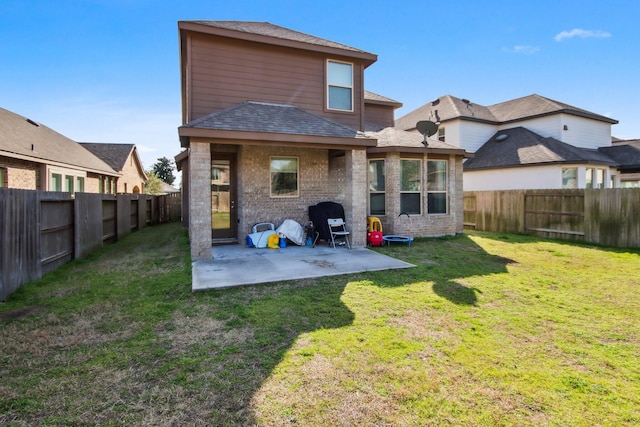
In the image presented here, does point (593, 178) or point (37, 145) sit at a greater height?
point (37, 145)

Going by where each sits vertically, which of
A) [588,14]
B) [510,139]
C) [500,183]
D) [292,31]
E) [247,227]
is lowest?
[247,227]

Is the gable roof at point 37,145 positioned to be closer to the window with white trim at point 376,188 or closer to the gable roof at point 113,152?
the gable roof at point 113,152

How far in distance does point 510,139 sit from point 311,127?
14411mm

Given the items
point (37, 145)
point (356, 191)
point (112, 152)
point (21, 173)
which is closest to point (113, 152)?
point (112, 152)

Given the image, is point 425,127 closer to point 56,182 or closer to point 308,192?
point 308,192

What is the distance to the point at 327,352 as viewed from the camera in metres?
3.20

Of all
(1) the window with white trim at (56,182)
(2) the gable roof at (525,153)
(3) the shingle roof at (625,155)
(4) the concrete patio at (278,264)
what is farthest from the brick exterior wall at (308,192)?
(3) the shingle roof at (625,155)

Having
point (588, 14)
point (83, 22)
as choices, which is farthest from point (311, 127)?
point (588, 14)

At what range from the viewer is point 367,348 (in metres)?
3.29

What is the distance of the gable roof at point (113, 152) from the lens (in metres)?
24.6

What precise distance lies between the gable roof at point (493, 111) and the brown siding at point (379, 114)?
4.28 metres

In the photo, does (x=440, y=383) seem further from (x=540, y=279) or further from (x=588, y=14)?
(x=588, y=14)

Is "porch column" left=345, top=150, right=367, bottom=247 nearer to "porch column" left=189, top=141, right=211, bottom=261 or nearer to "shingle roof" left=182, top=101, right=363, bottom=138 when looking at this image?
"shingle roof" left=182, top=101, right=363, bottom=138

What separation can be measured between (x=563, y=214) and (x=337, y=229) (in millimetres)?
7869
